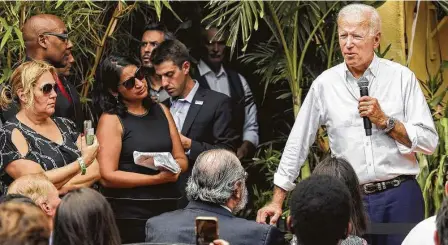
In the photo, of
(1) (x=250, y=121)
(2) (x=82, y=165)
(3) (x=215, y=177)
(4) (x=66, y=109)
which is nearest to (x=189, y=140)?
(4) (x=66, y=109)

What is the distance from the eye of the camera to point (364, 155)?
675 cm

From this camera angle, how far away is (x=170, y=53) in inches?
323

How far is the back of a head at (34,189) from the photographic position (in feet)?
18.3

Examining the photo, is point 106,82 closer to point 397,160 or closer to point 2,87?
point 2,87

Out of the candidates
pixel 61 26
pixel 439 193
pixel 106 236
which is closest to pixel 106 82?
pixel 61 26

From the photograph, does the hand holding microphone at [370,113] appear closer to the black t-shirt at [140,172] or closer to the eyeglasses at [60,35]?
the black t-shirt at [140,172]

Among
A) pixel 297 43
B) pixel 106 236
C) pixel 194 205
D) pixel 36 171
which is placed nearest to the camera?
pixel 106 236

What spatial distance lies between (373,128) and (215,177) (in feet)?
4.61

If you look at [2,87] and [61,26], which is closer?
[2,87]

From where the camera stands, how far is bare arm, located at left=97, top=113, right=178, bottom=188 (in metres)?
7.25

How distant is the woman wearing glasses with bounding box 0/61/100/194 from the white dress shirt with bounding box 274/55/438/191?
49.7 inches

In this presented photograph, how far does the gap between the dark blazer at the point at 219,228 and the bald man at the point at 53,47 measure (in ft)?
6.49

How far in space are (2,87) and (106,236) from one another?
2.76 meters

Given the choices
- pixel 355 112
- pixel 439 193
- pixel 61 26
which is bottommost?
pixel 439 193
